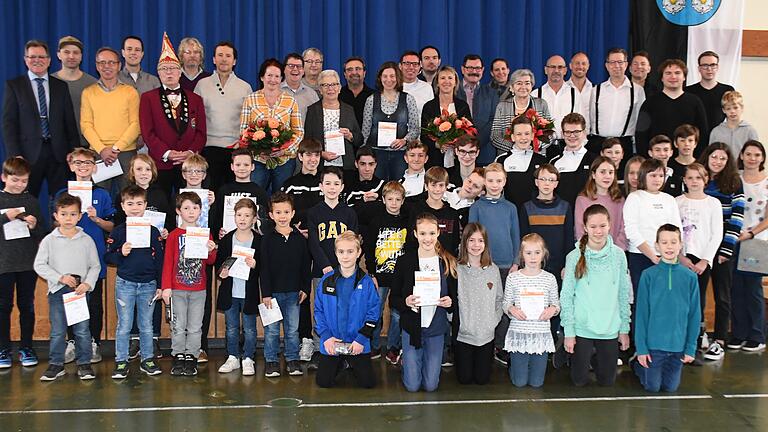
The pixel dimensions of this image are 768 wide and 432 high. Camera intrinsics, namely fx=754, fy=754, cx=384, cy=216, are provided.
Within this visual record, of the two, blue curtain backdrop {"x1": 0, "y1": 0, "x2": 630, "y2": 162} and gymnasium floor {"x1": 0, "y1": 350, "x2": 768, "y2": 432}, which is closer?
gymnasium floor {"x1": 0, "y1": 350, "x2": 768, "y2": 432}

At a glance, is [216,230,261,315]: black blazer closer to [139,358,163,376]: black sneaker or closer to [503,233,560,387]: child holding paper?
[139,358,163,376]: black sneaker

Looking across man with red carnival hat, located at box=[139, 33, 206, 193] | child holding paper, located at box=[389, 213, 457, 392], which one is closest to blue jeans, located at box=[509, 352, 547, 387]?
child holding paper, located at box=[389, 213, 457, 392]

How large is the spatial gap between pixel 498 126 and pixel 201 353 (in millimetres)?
3295

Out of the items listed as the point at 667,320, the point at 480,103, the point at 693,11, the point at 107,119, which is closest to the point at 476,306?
the point at 667,320

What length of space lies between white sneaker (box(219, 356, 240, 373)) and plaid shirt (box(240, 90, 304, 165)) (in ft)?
5.94

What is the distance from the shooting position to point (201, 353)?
616cm

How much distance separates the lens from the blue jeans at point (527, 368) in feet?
17.9

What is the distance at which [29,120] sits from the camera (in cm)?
657

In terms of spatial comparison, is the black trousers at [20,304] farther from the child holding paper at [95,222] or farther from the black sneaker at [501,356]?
the black sneaker at [501,356]

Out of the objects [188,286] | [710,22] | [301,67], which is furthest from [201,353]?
[710,22]

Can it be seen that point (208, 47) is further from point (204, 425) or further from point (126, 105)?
point (204, 425)

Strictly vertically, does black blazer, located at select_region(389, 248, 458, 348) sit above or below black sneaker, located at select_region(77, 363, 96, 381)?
above

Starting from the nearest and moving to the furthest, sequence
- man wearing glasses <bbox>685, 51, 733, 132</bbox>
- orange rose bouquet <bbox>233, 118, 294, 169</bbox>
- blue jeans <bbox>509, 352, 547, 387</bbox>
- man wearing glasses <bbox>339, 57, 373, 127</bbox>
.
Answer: blue jeans <bbox>509, 352, 547, 387</bbox> → orange rose bouquet <bbox>233, 118, 294, 169</bbox> → man wearing glasses <bbox>339, 57, 373, 127</bbox> → man wearing glasses <bbox>685, 51, 733, 132</bbox>

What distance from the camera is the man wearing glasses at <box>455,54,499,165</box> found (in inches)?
290
